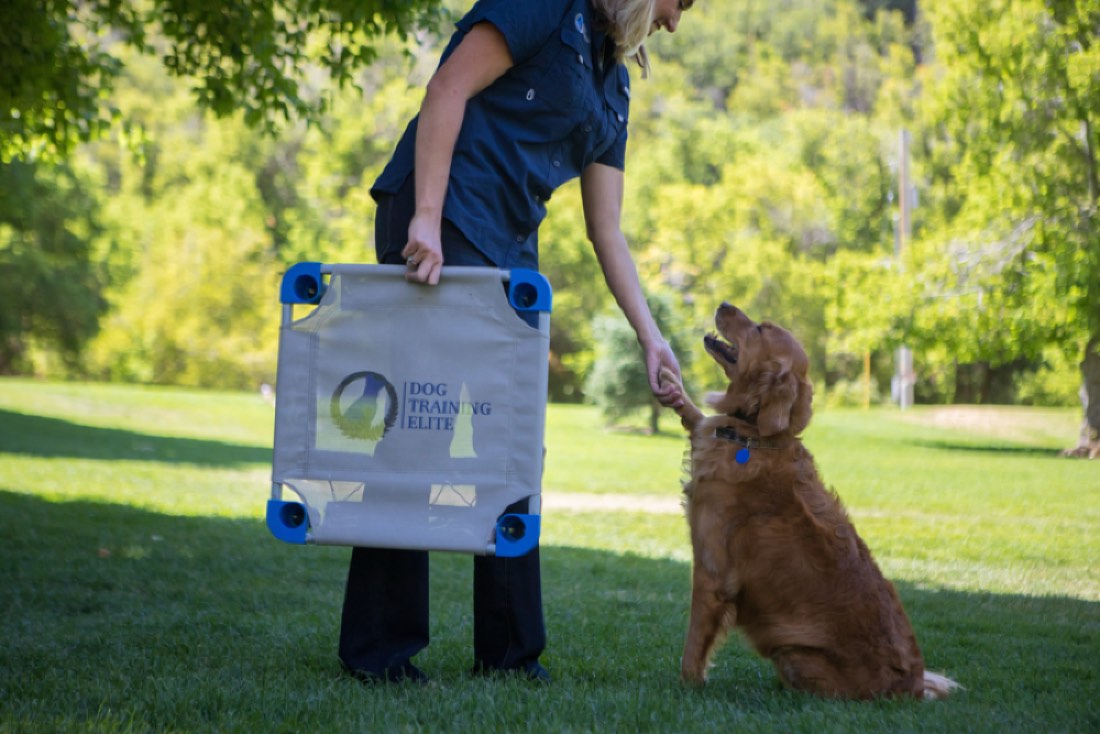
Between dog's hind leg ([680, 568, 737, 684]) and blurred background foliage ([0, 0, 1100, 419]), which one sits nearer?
dog's hind leg ([680, 568, 737, 684])

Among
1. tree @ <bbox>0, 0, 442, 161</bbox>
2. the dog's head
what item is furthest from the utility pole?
the dog's head

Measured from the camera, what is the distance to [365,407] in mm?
2994

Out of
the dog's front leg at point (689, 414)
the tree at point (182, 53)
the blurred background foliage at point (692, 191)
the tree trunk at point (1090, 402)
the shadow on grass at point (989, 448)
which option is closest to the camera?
the dog's front leg at point (689, 414)

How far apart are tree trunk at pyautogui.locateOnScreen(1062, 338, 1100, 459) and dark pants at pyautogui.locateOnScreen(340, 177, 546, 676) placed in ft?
54.8

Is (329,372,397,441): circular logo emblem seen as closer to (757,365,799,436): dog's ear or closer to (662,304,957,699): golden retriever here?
(662,304,957,699): golden retriever

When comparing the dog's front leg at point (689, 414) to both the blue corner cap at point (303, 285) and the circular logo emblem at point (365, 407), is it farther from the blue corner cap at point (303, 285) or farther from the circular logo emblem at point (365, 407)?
→ the blue corner cap at point (303, 285)

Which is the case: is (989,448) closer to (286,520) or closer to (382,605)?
(382,605)

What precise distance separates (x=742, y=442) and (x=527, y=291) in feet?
3.47

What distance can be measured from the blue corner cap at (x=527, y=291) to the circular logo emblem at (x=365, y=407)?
431mm

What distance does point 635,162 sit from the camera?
1838 inches

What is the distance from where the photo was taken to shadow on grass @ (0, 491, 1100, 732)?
2941 mm

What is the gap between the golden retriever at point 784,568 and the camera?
3.33m

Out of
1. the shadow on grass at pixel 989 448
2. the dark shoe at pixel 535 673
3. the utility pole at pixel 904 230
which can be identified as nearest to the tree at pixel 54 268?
the shadow on grass at pixel 989 448

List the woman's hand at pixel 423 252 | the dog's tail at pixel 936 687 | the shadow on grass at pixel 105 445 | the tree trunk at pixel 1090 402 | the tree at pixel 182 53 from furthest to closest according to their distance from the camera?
1. the tree trunk at pixel 1090 402
2. the shadow on grass at pixel 105 445
3. the tree at pixel 182 53
4. the dog's tail at pixel 936 687
5. the woman's hand at pixel 423 252
